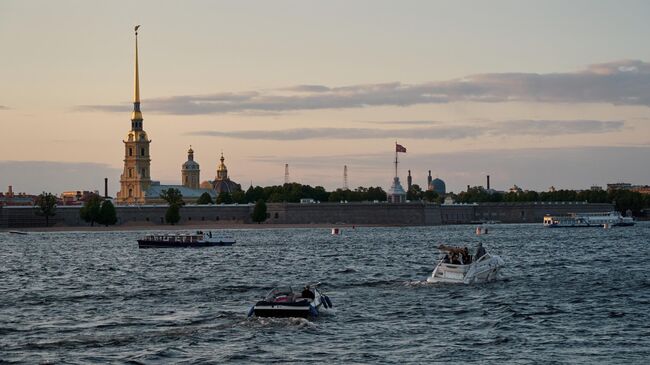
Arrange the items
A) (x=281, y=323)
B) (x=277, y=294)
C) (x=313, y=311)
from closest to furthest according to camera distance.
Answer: (x=281, y=323) < (x=313, y=311) < (x=277, y=294)

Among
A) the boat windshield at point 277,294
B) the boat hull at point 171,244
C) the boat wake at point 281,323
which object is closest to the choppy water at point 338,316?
the boat wake at point 281,323

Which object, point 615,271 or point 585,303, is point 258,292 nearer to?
point 585,303

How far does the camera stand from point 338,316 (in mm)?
52344

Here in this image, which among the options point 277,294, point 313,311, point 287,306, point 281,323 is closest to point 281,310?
point 287,306

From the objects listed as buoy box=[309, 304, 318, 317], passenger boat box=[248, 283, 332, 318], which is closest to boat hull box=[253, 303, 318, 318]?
passenger boat box=[248, 283, 332, 318]

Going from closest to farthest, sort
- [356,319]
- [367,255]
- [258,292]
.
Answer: [356,319]
[258,292]
[367,255]

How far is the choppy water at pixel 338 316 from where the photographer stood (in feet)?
140

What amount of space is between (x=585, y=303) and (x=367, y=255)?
52791 mm

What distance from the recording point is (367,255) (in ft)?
362

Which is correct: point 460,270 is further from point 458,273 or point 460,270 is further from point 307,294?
point 307,294

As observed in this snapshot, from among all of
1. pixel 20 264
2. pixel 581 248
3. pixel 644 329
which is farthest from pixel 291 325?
pixel 581 248

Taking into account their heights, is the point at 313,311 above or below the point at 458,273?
below

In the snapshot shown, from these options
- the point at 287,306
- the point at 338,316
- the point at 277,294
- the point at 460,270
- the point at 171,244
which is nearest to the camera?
the point at 287,306

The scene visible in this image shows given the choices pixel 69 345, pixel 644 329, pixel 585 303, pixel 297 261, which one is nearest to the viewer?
pixel 69 345
